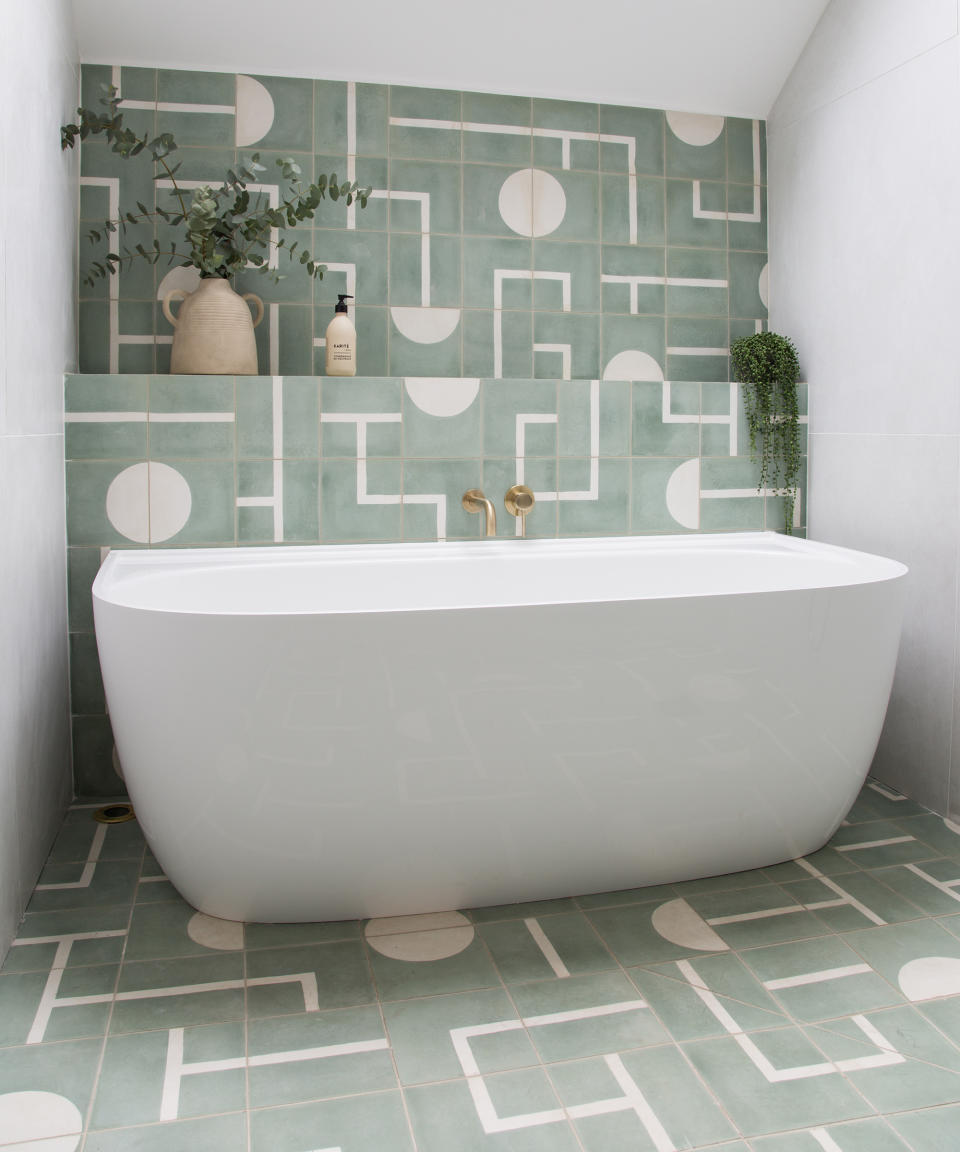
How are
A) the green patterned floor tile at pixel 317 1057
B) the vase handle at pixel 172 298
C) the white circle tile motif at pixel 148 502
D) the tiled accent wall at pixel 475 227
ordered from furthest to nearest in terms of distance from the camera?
1. the tiled accent wall at pixel 475 227
2. the vase handle at pixel 172 298
3. the white circle tile motif at pixel 148 502
4. the green patterned floor tile at pixel 317 1057

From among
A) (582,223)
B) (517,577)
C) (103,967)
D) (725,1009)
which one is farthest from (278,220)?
(725,1009)

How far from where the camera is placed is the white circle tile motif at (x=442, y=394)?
2557 mm

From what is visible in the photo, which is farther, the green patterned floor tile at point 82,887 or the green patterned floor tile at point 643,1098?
the green patterned floor tile at point 82,887

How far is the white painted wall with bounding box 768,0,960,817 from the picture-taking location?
2291 mm

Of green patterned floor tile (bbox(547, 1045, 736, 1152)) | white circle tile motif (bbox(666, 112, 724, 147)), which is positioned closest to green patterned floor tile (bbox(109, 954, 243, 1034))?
green patterned floor tile (bbox(547, 1045, 736, 1152))

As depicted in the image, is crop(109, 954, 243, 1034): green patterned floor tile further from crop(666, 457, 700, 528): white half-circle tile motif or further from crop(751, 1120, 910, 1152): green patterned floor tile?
crop(666, 457, 700, 528): white half-circle tile motif

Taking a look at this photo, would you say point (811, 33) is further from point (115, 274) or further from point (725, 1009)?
point (725, 1009)

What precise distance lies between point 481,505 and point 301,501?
0.47m

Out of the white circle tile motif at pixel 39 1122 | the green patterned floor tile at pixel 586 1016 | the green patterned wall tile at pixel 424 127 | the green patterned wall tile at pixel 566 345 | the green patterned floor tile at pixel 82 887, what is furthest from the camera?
the green patterned wall tile at pixel 566 345

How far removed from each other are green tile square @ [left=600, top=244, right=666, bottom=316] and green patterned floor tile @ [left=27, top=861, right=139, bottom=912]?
2.02 meters

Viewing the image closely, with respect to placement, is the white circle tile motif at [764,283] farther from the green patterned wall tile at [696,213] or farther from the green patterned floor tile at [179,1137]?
the green patterned floor tile at [179,1137]

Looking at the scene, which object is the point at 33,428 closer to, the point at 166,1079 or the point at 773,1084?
the point at 166,1079

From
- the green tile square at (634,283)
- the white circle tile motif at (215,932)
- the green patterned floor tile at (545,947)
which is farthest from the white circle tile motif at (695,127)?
the white circle tile motif at (215,932)

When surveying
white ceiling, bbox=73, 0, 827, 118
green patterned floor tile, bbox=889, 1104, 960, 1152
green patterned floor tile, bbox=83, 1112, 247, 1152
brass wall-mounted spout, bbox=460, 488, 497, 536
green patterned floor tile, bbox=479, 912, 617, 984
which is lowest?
green patterned floor tile, bbox=83, 1112, 247, 1152
